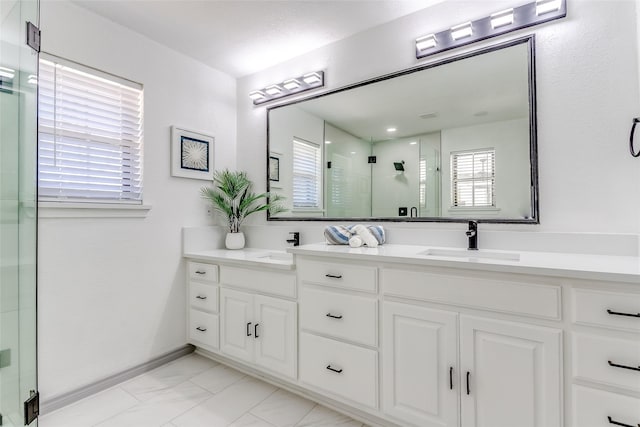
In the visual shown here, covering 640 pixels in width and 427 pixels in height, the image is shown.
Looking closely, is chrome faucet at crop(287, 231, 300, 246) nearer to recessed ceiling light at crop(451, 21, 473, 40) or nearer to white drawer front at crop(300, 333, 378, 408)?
white drawer front at crop(300, 333, 378, 408)

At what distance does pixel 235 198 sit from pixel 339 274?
1.50 m

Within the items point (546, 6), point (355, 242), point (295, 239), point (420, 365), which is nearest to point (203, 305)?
point (295, 239)

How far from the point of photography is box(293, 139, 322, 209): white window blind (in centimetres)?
244

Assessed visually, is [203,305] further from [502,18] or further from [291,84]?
[502,18]

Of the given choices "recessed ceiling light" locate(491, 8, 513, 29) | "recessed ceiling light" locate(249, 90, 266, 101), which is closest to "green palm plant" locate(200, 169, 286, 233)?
"recessed ceiling light" locate(249, 90, 266, 101)

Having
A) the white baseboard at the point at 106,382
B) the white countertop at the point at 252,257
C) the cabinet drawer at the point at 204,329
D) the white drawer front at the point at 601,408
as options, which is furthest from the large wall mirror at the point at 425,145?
the white baseboard at the point at 106,382

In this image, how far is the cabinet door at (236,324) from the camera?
2.07m

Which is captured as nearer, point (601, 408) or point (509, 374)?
point (601, 408)

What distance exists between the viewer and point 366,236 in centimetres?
194

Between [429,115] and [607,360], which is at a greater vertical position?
[429,115]

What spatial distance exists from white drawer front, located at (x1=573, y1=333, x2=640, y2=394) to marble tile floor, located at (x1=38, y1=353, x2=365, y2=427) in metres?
1.10

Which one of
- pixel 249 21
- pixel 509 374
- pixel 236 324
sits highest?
pixel 249 21

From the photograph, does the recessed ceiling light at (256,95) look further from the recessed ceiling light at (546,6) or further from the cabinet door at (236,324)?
the recessed ceiling light at (546,6)

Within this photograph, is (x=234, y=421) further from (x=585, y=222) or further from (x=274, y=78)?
(x=274, y=78)
